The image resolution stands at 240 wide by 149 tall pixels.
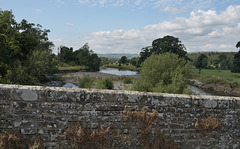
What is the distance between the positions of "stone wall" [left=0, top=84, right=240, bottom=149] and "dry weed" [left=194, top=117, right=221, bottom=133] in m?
0.07

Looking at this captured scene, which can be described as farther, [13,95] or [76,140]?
[76,140]

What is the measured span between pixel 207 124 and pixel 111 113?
2.26 meters

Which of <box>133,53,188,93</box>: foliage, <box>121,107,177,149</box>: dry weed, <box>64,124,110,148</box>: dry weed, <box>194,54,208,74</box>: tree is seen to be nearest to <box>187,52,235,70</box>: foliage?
<box>194,54,208,74</box>: tree

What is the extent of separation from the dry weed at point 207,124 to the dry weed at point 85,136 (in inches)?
83.0

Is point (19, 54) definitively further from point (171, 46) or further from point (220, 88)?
point (171, 46)

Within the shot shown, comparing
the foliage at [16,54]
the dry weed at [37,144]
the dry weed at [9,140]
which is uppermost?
the foliage at [16,54]

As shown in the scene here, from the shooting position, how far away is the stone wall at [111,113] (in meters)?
3.02

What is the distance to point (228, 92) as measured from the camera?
989 inches

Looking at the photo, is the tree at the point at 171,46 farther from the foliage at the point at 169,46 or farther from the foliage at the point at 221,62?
the foliage at the point at 221,62

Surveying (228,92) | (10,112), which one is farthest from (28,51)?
(228,92)

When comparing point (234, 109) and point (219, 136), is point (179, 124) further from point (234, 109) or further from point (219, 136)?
point (234, 109)

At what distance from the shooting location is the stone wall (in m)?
3.02

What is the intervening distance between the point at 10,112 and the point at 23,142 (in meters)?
0.63

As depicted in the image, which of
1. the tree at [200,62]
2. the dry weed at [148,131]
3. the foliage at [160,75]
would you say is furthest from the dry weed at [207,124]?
the tree at [200,62]
